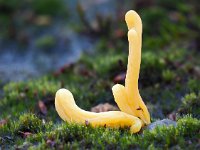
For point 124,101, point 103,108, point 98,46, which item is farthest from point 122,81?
point 98,46

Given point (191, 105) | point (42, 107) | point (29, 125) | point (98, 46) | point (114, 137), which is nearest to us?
point (114, 137)

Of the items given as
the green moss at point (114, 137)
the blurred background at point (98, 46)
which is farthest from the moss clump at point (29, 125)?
the blurred background at point (98, 46)

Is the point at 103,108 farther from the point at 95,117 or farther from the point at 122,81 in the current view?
the point at 95,117

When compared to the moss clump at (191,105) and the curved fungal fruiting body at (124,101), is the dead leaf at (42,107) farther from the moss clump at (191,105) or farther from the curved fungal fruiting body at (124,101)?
the moss clump at (191,105)

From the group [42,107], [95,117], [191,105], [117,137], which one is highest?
[42,107]

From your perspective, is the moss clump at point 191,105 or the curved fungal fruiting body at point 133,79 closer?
the curved fungal fruiting body at point 133,79

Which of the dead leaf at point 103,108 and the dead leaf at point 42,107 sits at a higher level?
the dead leaf at point 42,107

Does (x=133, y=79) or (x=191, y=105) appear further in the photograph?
(x=191, y=105)
